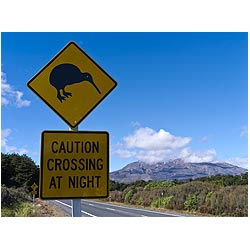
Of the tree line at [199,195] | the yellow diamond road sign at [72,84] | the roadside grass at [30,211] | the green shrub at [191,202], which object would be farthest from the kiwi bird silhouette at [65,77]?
the green shrub at [191,202]

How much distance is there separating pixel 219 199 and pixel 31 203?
8.89 metres

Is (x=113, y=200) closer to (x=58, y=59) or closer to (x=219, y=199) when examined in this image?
(x=219, y=199)

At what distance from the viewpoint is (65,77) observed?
9.12ft

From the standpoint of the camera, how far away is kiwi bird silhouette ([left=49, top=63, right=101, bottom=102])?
2.79 m

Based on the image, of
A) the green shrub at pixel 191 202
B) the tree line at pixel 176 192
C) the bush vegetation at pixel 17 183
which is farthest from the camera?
the green shrub at pixel 191 202

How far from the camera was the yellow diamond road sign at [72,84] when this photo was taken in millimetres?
2785

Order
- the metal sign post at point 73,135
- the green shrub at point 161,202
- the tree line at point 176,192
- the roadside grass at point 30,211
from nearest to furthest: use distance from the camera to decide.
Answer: the metal sign post at point 73,135 → the roadside grass at point 30,211 → the tree line at point 176,192 → the green shrub at point 161,202

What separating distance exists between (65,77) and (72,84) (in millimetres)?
74

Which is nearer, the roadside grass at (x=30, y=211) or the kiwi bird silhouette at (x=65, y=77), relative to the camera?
the kiwi bird silhouette at (x=65, y=77)

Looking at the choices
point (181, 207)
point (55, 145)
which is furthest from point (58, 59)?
point (181, 207)

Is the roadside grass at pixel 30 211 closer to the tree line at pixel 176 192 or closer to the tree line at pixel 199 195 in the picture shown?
the tree line at pixel 176 192

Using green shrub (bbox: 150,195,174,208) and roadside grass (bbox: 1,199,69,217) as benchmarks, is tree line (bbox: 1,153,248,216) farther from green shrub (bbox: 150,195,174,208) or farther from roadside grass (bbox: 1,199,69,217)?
roadside grass (bbox: 1,199,69,217)

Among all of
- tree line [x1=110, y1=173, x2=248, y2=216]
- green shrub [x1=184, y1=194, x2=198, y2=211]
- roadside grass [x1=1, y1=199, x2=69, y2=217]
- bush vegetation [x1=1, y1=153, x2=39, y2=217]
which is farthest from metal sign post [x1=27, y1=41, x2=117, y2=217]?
green shrub [x1=184, y1=194, x2=198, y2=211]

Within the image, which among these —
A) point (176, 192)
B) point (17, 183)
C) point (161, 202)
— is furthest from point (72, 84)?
point (161, 202)
